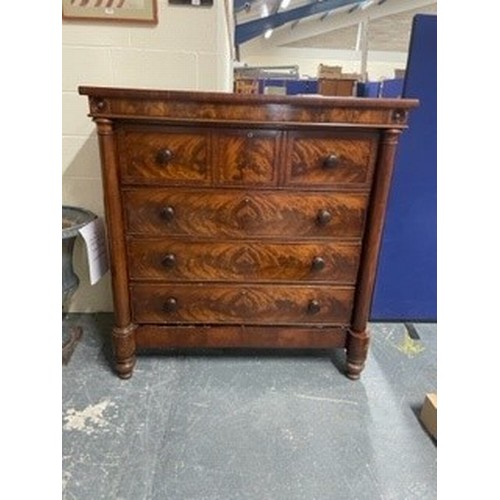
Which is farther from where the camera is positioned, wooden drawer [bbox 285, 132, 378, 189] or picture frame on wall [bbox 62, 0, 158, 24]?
picture frame on wall [bbox 62, 0, 158, 24]

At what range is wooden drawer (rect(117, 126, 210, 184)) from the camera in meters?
1.21

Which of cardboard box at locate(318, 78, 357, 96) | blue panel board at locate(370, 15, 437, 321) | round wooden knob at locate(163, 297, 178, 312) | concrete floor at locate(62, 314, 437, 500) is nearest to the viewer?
concrete floor at locate(62, 314, 437, 500)

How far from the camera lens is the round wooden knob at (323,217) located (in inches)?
51.3

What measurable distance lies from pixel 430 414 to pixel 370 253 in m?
0.56

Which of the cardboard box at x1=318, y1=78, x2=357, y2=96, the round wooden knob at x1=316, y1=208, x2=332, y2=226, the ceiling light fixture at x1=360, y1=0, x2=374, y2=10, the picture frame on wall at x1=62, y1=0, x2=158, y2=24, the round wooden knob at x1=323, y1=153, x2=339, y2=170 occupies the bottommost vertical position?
the round wooden knob at x1=316, y1=208, x2=332, y2=226

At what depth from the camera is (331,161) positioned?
4.08ft

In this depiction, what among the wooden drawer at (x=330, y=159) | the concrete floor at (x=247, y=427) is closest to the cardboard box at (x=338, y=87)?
the wooden drawer at (x=330, y=159)

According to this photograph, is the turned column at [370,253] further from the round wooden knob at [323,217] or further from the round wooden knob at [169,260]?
the round wooden knob at [169,260]

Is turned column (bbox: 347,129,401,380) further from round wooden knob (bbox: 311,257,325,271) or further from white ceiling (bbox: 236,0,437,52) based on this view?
white ceiling (bbox: 236,0,437,52)

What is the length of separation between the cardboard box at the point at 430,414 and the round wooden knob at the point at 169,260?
0.97m

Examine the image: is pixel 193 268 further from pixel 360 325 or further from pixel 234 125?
pixel 360 325

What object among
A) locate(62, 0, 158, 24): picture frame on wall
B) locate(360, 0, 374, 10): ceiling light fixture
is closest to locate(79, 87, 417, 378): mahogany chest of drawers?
locate(62, 0, 158, 24): picture frame on wall

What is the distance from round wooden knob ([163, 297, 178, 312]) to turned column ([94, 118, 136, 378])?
131mm
